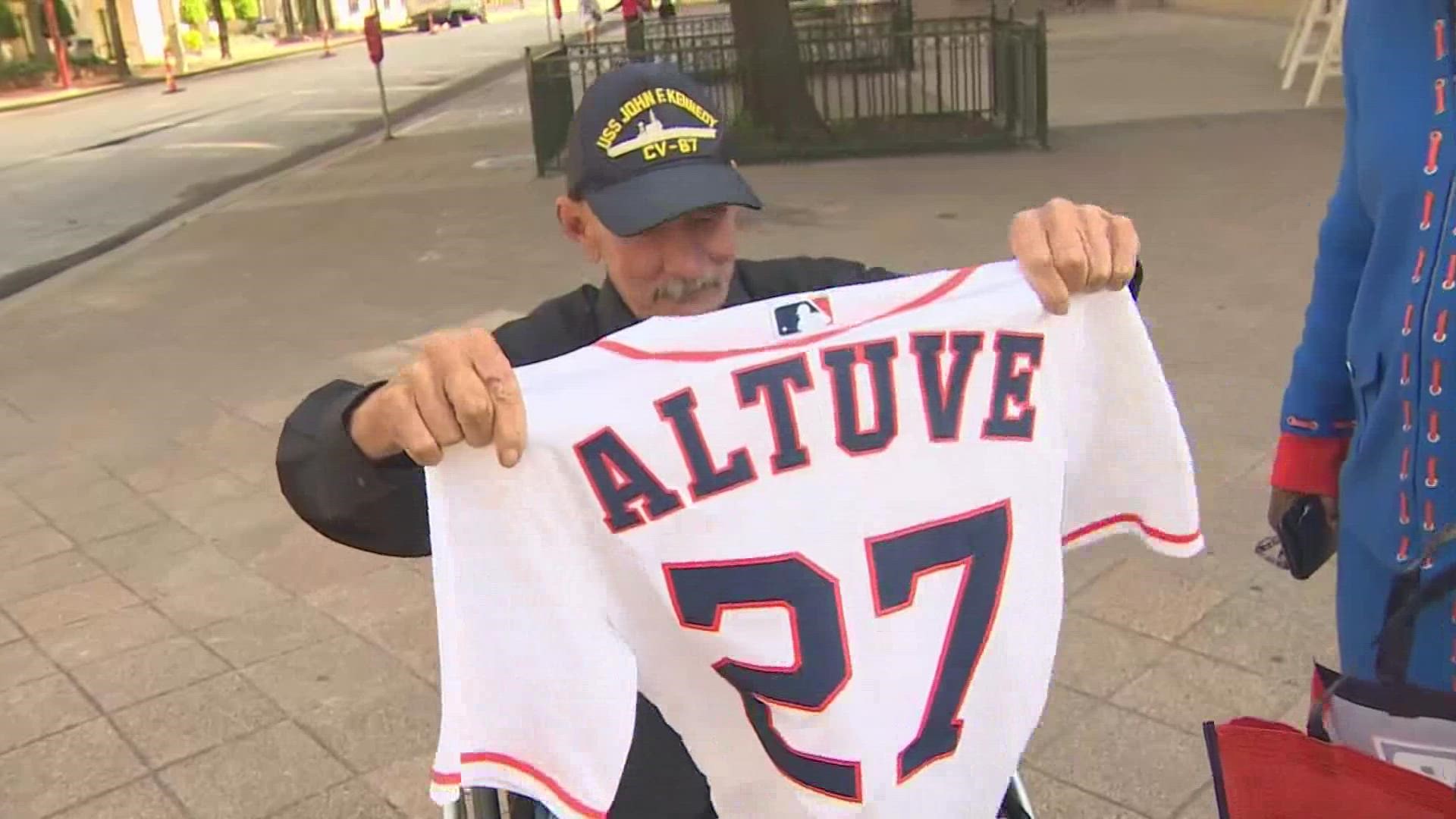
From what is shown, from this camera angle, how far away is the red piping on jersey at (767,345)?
1.63 meters

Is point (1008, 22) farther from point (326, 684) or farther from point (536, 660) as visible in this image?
point (536, 660)

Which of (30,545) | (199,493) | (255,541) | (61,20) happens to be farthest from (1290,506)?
(61,20)

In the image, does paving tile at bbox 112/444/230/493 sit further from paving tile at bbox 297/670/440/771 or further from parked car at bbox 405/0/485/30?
parked car at bbox 405/0/485/30

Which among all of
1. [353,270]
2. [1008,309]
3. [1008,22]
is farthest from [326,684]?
[1008,22]

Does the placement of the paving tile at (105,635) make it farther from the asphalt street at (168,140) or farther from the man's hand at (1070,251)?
A: the asphalt street at (168,140)

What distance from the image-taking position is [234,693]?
386 centimetres

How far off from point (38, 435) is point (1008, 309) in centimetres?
627

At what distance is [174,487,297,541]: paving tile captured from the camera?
5.12 m

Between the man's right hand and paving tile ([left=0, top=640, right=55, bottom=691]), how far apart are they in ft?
11.8

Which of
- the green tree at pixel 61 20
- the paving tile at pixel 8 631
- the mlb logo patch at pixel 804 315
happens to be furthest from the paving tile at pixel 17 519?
the green tree at pixel 61 20

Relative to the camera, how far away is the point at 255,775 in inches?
135

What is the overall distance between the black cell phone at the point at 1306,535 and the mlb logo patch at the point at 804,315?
3.15ft

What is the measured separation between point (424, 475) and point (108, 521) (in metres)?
4.16

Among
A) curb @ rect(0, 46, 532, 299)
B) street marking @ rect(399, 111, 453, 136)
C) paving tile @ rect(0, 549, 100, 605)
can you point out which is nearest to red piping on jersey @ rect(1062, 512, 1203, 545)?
paving tile @ rect(0, 549, 100, 605)
